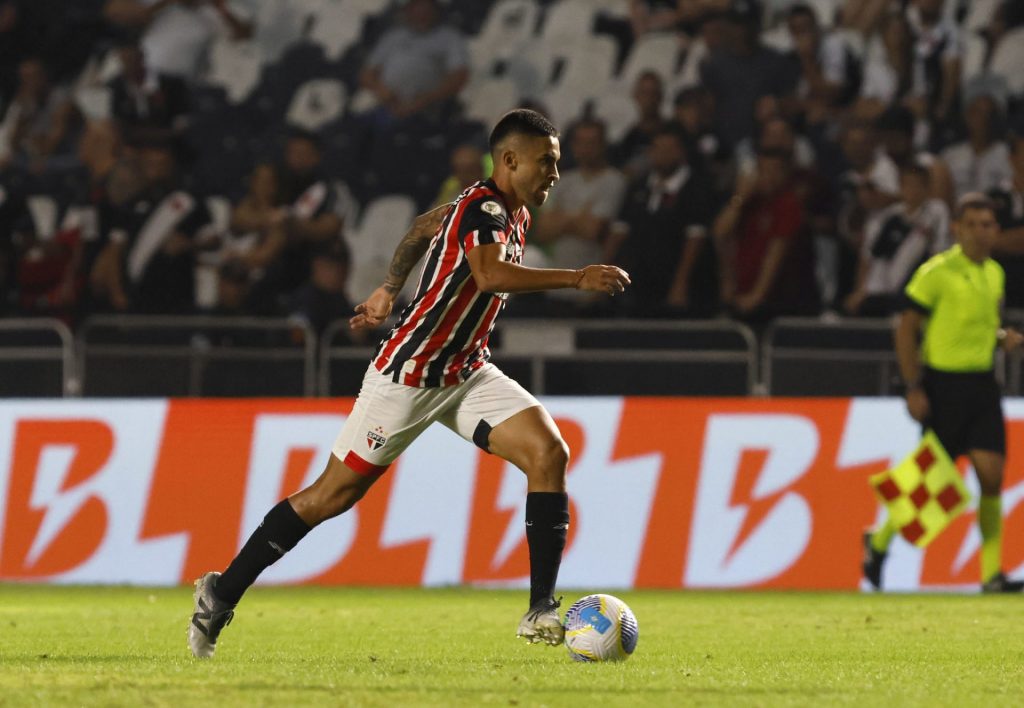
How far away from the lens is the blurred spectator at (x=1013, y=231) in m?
13.0

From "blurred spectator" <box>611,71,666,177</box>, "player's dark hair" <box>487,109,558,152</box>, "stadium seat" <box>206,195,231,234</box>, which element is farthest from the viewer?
"stadium seat" <box>206,195,231,234</box>

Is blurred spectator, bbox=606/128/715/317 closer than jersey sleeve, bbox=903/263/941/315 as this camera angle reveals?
No

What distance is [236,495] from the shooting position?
11258 millimetres

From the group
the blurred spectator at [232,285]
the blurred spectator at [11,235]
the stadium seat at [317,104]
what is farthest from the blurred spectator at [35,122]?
the blurred spectator at [232,285]

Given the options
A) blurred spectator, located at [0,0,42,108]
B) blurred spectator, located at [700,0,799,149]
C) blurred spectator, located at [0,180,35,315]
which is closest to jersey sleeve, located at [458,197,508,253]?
blurred spectator, located at [700,0,799,149]

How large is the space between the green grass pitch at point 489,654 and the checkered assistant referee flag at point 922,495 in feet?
1.44

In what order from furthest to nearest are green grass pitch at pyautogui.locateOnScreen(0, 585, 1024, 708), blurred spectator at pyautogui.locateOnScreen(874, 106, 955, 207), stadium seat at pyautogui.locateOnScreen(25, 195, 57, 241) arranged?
stadium seat at pyautogui.locateOnScreen(25, 195, 57, 241) < blurred spectator at pyautogui.locateOnScreen(874, 106, 955, 207) < green grass pitch at pyautogui.locateOnScreen(0, 585, 1024, 708)

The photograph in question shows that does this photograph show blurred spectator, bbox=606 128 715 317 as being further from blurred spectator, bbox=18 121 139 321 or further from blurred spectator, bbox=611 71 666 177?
blurred spectator, bbox=18 121 139 321

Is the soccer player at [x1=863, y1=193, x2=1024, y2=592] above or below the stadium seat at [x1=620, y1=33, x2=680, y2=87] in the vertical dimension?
below

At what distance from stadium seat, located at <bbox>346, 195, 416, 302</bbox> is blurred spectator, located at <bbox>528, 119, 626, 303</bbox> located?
139cm

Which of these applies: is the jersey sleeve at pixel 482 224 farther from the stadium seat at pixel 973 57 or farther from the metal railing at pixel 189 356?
the stadium seat at pixel 973 57

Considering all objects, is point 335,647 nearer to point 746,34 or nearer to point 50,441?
point 50,441

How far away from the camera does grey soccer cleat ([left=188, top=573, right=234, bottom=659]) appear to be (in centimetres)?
634

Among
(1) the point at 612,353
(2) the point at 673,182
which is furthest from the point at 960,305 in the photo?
(2) the point at 673,182
